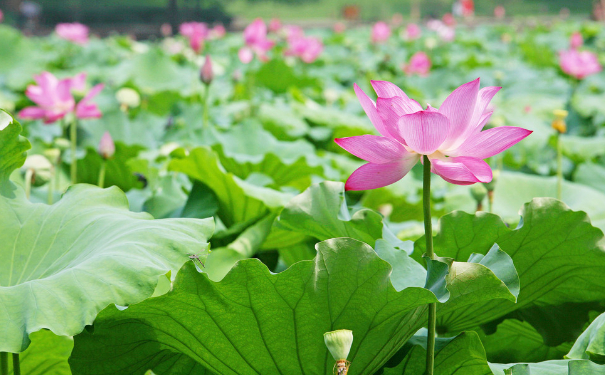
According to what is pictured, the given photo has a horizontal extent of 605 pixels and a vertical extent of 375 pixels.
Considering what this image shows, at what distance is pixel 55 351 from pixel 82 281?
31 centimetres

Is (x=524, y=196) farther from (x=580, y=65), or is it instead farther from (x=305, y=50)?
(x=305, y=50)

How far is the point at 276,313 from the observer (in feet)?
2.44

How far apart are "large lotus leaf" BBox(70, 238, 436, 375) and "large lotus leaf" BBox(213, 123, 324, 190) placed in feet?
2.52

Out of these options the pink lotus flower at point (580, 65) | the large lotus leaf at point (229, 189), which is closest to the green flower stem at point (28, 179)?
the large lotus leaf at point (229, 189)

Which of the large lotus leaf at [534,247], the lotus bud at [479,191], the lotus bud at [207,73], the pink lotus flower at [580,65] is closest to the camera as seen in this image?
the large lotus leaf at [534,247]

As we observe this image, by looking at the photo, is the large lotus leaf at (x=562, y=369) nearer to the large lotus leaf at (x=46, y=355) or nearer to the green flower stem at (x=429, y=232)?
the green flower stem at (x=429, y=232)

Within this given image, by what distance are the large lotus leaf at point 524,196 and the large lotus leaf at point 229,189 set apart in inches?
24.6

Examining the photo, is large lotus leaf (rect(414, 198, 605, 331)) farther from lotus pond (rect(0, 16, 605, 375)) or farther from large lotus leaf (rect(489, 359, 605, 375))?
large lotus leaf (rect(489, 359, 605, 375))

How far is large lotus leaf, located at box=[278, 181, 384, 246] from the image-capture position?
913 mm

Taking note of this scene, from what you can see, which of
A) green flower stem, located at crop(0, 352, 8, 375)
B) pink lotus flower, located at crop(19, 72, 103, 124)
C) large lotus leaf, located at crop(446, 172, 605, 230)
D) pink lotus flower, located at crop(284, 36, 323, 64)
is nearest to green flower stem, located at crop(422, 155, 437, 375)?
green flower stem, located at crop(0, 352, 8, 375)

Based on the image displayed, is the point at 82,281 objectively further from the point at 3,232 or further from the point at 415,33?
the point at 415,33

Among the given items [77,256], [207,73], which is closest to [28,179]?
[77,256]

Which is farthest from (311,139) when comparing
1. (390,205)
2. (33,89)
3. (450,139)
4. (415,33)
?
(415,33)

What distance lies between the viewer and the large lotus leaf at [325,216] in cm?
91
